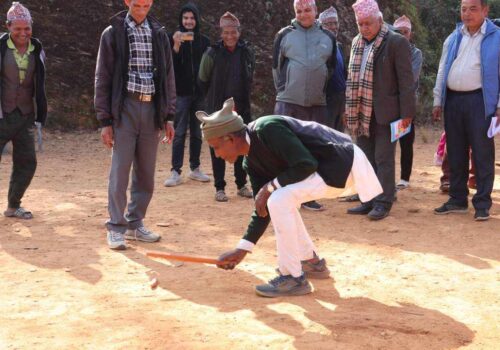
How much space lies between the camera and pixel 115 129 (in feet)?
19.6

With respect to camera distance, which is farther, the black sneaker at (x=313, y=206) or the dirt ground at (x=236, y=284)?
the black sneaker at (x=313, y=206)

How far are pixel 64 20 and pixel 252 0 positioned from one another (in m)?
3.69

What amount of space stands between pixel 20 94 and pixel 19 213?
1.14 meters

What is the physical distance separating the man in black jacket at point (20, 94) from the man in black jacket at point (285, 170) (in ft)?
9.66

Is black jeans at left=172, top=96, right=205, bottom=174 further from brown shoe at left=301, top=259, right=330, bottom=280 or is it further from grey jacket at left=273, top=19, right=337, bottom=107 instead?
brown shoe at left=301, top=259, right=330, bottom=280

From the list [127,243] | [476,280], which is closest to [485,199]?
[476,280]

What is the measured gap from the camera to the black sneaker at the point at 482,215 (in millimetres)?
7020

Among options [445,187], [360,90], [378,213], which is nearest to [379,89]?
[360,90]

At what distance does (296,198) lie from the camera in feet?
15.3

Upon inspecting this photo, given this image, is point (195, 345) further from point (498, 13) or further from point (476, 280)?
point (498, 13)

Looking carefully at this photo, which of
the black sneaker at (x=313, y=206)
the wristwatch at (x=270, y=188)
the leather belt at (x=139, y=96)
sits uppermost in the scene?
the leather belt at (x=139, y=96)

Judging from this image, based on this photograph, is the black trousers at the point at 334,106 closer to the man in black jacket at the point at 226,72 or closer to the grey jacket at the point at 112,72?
the man in black jacket at the point at 226,72

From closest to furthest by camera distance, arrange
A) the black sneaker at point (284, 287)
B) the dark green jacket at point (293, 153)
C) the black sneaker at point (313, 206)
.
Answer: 1. the dark green jacket at point (293, 153)
2. the black sneaker at point (284, 287)
3. the black sneaker at point (313, 206)

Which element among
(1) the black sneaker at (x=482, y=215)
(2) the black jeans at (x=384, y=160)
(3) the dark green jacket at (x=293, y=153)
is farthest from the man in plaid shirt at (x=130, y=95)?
(1) the black sneaker at (x=482, y=215)
